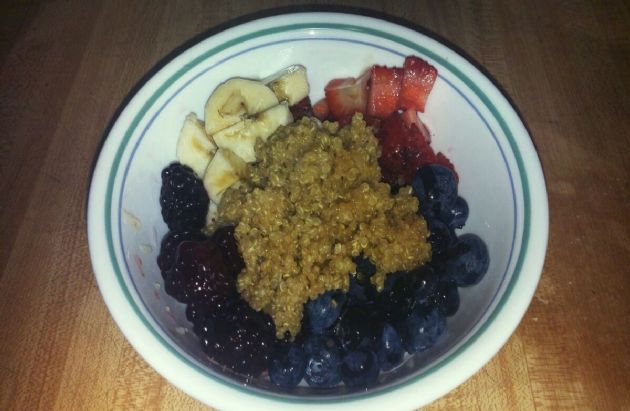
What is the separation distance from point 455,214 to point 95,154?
0.83 metres

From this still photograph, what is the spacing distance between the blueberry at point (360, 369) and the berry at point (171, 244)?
0.32 metres

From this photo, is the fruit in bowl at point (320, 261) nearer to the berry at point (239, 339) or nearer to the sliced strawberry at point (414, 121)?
the berry at point (239, 339)

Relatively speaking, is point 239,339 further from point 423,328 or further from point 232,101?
point 232,101

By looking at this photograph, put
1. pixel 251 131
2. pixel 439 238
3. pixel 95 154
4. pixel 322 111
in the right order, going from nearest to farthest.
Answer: pixel 439 238, pixel 251 131, pixel 322 111, pixel 95 154

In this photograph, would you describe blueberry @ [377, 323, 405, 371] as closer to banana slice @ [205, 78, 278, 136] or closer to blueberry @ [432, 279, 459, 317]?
blueberry @ [432, 279, 459, 317]

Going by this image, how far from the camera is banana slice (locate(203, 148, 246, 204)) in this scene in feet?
3.30

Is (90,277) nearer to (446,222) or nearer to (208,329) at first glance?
(208,329)

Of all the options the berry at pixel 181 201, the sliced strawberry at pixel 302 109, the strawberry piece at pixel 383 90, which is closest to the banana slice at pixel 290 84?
the sliced strawberry at pixel 302 109

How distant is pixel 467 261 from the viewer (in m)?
0.88

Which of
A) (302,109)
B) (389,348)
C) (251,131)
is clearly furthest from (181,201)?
(389,348)

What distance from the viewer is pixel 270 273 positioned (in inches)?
33.1

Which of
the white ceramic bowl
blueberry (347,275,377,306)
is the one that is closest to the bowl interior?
the white ceramic bowl

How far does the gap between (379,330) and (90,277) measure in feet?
2.05

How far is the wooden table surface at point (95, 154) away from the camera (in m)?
0.99
